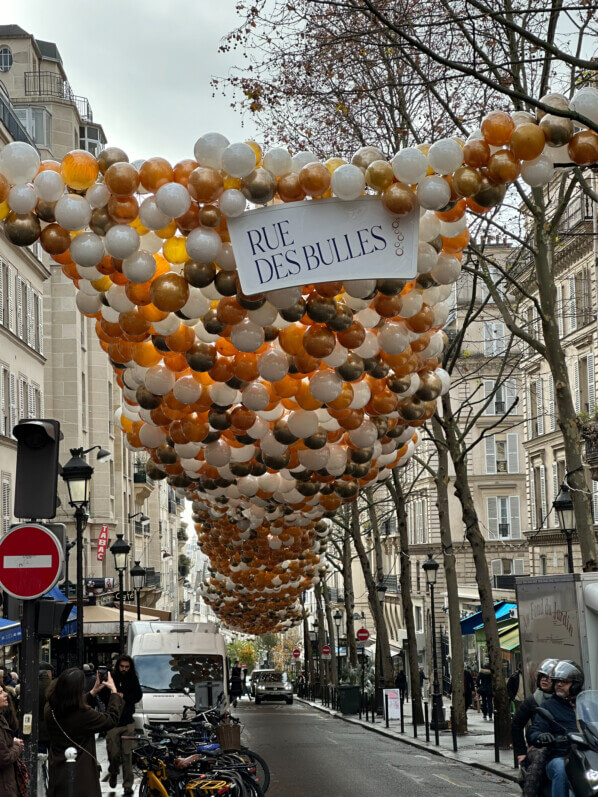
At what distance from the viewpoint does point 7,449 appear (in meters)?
34.4

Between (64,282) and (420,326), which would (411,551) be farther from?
(420,326)

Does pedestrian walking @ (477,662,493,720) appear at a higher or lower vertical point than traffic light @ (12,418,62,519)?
lower

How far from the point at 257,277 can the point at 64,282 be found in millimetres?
44369

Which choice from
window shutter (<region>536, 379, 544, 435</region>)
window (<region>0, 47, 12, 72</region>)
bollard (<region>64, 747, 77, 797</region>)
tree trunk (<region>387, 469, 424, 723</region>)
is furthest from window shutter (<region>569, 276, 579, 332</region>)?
bollard (<region>64, 747, 77, 797</region>)

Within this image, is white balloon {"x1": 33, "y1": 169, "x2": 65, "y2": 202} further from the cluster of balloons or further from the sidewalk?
the sidewalk

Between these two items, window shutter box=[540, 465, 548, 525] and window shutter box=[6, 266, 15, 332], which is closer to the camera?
window shutter box=[6, 266, 15, 332]

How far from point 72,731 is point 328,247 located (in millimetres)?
4446

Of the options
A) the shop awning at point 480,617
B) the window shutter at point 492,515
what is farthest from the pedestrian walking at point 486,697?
the window shutter at point 492,515

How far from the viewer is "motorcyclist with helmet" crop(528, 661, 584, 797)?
10.5 metres

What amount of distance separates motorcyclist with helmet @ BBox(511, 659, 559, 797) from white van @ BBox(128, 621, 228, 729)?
992 cm

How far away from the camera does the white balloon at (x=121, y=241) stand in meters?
7.88

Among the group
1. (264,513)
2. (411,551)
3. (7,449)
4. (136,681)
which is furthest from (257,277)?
(411,551)

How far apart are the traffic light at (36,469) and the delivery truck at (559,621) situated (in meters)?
6.20

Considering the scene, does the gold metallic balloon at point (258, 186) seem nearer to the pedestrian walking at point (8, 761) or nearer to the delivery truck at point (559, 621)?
the pedestrian walking at point (8, 761)
